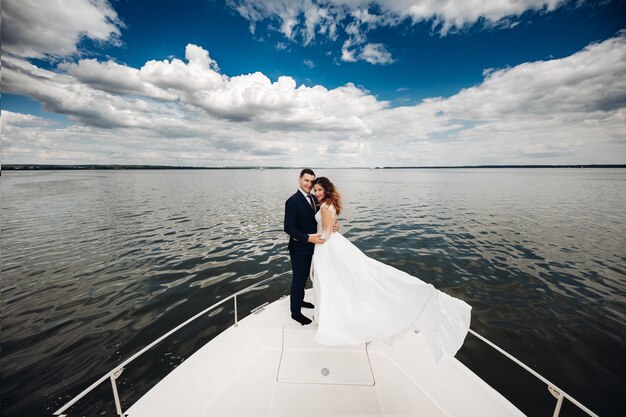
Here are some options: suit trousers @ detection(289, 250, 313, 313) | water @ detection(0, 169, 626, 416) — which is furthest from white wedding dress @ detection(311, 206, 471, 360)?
water @ detection(0, 169, 626, 416)

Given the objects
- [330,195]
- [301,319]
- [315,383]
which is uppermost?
[330,195]

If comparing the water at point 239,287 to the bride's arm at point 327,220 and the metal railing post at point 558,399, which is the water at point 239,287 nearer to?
the metal railing post at point 558,399

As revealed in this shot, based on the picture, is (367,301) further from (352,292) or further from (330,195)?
(330,195)

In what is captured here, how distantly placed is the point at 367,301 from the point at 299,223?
6.84 ft

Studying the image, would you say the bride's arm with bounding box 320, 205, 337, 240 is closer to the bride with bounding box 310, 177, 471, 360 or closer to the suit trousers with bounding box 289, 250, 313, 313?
the bride with bounding box 310, 177, 471, 360

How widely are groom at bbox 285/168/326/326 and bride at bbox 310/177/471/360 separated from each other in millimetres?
207

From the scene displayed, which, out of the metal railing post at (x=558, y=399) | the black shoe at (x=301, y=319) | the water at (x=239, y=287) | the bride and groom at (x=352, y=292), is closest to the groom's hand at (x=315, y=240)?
the bride and groom at (x=352, y=292)

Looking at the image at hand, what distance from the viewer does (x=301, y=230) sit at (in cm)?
541

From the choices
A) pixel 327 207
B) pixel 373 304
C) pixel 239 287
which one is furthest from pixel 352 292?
pixel 239 287

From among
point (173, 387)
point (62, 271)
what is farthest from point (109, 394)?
point (62, 271)

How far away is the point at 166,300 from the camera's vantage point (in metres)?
8.78

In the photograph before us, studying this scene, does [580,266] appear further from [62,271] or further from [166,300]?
[62,271]

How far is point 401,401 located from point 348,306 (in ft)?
5.19

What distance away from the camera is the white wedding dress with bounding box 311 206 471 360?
3932 mm
